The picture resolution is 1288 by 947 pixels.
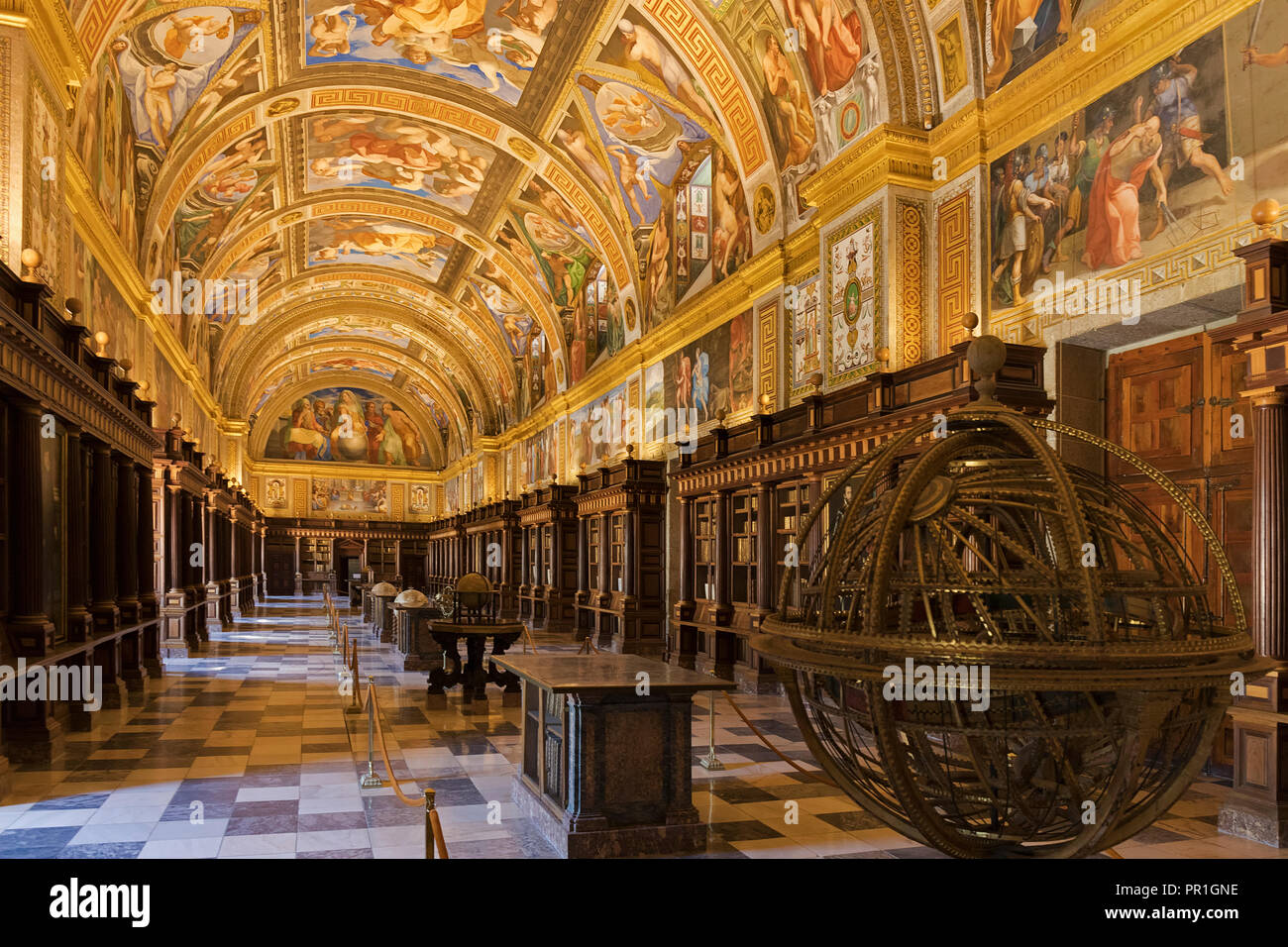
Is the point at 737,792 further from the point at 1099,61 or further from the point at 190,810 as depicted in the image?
the point at 1099,61

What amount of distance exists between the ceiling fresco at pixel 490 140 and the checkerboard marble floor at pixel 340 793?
7.58 metres

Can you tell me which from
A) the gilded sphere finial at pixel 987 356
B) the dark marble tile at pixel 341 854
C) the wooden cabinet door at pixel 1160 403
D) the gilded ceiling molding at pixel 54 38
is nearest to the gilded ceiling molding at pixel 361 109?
the gilded ceiling molding at pixel 54 38

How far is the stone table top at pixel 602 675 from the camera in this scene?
19.2 ft

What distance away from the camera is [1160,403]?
26.7 ft

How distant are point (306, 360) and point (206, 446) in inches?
580

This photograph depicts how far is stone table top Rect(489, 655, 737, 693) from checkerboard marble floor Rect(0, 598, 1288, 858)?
40.6 inches

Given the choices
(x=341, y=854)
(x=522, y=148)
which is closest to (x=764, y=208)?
(x=522, y=148)

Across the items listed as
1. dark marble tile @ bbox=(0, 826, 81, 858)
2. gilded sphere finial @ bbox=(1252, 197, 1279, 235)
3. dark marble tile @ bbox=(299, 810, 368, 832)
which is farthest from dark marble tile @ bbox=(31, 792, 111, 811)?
gilded sphere finial @ bbox=(1252, 197, 1279, 235)

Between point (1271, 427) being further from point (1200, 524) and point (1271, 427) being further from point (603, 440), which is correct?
point (603, 440)

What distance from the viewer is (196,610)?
765 inches

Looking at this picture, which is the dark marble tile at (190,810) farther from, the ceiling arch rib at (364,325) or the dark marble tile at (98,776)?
the ceiling arch rib at (364,325)

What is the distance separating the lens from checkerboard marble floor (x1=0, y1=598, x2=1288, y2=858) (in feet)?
19.4

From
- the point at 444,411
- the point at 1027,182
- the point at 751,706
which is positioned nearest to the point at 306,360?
the point at 444,411

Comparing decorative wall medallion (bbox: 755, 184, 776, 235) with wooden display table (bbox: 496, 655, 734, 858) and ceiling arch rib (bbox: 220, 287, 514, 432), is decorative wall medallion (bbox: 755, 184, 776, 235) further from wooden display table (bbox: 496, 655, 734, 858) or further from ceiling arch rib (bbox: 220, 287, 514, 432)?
ceiling arch rib (bbox: 220, 287, 514, 432)
